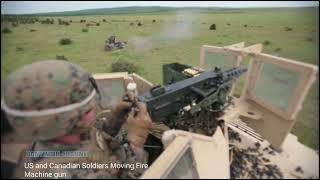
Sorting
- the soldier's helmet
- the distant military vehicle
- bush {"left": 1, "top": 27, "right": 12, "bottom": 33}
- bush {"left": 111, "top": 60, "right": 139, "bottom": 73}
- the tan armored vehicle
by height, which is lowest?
the distant military vehicle

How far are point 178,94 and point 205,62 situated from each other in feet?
2.96

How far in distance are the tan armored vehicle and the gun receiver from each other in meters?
0.14

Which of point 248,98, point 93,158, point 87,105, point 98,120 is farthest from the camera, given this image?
point 98,120

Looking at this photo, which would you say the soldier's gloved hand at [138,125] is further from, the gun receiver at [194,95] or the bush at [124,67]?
the bush at [124,67]

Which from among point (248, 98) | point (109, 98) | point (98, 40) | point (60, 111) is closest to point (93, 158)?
point (60, 111)

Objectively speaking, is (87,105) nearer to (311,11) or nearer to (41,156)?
(41,156)

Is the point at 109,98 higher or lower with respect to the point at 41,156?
lower

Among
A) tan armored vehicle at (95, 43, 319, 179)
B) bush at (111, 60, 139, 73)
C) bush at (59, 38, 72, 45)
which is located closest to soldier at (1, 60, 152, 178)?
tan armored vehicle at (95, 43, 319, 179)

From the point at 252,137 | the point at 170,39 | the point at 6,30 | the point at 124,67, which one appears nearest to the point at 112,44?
the point at 124,67

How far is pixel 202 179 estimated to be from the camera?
5.54 ft

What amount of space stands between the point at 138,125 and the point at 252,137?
35.3 inches

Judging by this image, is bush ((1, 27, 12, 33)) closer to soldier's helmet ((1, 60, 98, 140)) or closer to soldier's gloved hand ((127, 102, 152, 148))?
soldier's helmet ((1, 60, 98, 140))

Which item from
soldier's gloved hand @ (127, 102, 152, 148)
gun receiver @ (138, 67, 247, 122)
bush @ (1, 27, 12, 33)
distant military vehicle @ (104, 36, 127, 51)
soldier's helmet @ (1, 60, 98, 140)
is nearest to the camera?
soldier's helmet @ (1, 60, 98, 140)

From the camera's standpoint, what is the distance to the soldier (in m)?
1.43
